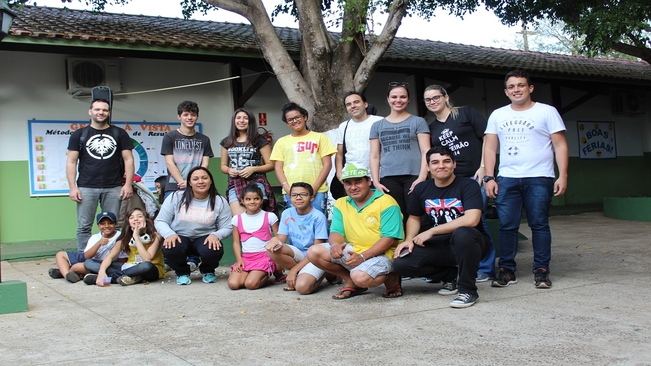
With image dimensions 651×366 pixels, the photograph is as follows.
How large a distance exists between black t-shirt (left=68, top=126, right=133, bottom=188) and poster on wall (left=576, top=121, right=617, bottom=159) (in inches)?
469

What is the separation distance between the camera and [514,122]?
534 cm

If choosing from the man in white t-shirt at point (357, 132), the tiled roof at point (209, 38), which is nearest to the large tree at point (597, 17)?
the tiled roof at point (209, 38)

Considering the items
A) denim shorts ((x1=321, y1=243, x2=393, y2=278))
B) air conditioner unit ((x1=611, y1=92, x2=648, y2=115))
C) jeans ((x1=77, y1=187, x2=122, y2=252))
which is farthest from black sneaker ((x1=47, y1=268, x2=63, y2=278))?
air conditioner unit ((x1=611, y1=92, x2=648, y2=115))

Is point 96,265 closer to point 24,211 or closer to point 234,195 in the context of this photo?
point 234,195

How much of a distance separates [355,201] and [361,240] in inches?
12.2

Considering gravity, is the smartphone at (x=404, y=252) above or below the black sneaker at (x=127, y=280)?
above

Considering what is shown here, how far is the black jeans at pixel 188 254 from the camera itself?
232 inches

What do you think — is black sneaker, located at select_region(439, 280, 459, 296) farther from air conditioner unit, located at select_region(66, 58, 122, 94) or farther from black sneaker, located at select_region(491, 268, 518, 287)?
air conditioner unit, located at select_region(66, 58, 122, 94)

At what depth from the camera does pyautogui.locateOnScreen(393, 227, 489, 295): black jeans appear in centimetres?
462

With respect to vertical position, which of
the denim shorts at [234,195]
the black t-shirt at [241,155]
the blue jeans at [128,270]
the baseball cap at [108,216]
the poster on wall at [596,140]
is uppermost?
the poster on wall at [596,140]

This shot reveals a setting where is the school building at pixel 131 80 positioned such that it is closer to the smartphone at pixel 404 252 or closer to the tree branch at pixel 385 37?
the tree branch at pixel 385 37

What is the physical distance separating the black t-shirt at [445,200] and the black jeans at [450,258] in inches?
7.5

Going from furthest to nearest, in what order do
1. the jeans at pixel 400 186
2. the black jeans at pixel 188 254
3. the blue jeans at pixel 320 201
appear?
the blue jeans at pixel 320 201 < the black jeans at pixel 188 254 < the jeans at pixel 400 186

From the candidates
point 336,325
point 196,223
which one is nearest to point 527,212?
point 336,325
